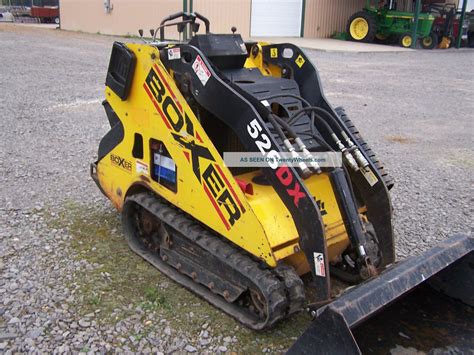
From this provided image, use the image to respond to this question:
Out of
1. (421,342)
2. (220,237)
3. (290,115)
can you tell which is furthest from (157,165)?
(421,342)

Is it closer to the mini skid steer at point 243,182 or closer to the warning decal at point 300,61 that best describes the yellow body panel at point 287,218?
the mini skid steer at point 243,182

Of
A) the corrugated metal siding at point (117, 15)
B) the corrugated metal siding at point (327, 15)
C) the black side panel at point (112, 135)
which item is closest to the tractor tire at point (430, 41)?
the corrugated metal siding at point (327, 15)

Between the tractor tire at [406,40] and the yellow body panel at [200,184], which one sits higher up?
the yellow body panel at [200,184]

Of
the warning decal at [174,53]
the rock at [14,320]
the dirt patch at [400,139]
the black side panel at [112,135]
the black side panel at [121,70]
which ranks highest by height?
the warning decal at [174,53]

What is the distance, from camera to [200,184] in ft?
10.6

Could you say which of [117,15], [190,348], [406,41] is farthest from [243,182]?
[117,15]

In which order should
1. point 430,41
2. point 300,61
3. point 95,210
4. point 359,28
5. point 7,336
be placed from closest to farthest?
point 7,336, point 300,61, point 95,210, point 430,41, point 359,28

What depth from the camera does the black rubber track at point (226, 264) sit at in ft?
9.35

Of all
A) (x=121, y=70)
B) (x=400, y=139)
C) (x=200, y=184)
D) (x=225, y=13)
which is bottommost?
(x=400, y=139)

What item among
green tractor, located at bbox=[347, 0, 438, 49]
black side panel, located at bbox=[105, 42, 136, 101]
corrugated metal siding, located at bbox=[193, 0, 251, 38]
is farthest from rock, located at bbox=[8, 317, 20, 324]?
green tractor, located at bbox=[347, 0, 438, 49]

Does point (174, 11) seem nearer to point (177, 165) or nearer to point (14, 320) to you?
point (177, 165)

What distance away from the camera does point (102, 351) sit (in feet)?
9.36

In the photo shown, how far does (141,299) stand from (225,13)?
18579mm

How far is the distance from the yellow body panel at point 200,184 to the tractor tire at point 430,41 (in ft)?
64.2
